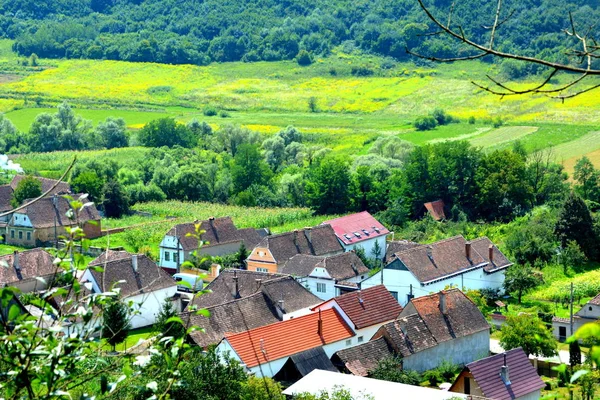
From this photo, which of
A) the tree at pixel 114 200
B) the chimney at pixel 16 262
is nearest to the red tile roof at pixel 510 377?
the chimney at pixel 16 262

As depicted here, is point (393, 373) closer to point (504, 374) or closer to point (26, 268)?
point (504, 374)

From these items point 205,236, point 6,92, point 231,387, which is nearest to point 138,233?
point 205,236

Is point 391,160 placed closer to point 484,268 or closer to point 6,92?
point 484,268

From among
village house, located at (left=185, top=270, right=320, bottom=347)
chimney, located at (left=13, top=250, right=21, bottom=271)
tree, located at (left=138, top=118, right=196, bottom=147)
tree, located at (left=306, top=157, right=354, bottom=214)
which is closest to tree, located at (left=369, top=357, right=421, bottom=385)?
village house, located at (left=185, top=270, right=320, bottom=347)

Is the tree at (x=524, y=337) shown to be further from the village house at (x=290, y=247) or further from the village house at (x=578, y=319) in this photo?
the village house at (x=290, y=247)

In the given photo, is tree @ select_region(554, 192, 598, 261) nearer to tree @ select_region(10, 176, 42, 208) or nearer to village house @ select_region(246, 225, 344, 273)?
village house @ select_region(246, 225, 344, 273)

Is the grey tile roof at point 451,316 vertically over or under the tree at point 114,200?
over
